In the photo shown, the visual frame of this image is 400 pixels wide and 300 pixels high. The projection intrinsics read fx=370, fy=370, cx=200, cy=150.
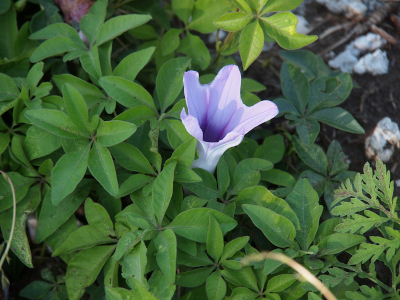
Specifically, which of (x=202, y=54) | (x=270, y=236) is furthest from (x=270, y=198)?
(x=202, y=54)

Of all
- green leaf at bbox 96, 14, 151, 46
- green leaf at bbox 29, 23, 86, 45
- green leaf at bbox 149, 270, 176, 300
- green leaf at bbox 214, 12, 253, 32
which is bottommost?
green leaf at bbox 149, 270, 176, 300

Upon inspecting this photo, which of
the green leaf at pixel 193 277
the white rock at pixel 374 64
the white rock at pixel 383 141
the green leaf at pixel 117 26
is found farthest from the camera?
the white rock at pixel 374 64

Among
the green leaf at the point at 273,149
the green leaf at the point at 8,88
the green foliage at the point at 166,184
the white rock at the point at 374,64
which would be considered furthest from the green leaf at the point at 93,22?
the white rock at the point at 374,64

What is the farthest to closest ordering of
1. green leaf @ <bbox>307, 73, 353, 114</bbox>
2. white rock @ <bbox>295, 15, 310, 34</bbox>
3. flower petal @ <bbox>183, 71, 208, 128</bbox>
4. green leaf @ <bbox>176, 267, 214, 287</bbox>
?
white rock @ <bbox>295, 15, 310, 34</bbox>
green leaf @ <bbox>307, 73, 353, 114</bbox>
green leaf @ <bbox>176, 267, 214, 287</bbox>
flower petal @ <bbox>183, 71, 208, 128</bbox>

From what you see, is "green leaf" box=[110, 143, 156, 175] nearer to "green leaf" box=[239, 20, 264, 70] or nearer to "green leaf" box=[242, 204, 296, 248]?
"green leaf" box=[242, 204, 296, 248]

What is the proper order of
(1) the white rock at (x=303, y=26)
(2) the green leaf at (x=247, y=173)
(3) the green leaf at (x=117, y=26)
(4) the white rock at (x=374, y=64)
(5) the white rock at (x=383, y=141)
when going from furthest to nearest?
(1) the white rock at (x=303, y=26) → (4) the white rock at (x=374, y=64) → (5) the white rock at (x=383, y=141) → (3) the green leaf at (x=117, y=26) → (2) the green leaf at (x=247, y=173)

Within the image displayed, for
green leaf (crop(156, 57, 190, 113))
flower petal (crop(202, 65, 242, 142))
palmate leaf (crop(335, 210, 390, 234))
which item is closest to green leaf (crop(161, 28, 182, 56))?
green leaf (crop(156, 57, 190, 113))

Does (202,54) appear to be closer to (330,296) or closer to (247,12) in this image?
(247,12)

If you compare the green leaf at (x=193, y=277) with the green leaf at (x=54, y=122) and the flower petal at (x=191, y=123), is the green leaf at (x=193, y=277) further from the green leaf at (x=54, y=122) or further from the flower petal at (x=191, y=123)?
the green leaf at (x=54, y=122)
